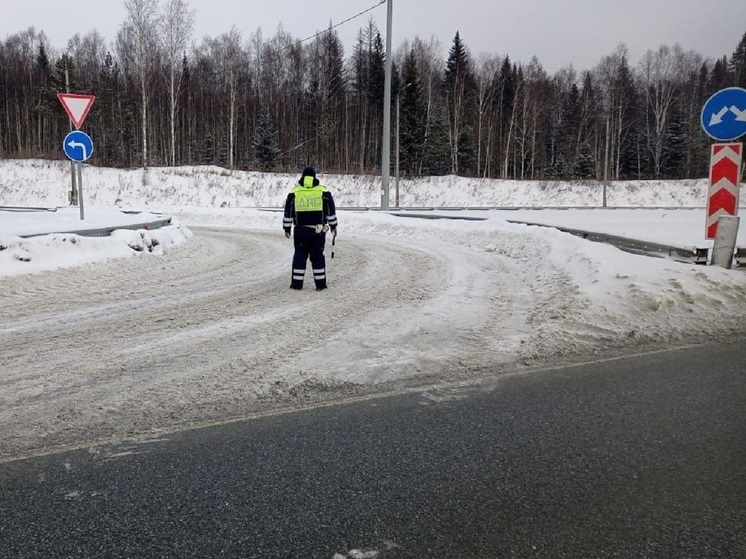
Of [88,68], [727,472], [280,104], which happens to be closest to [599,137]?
[280,104]

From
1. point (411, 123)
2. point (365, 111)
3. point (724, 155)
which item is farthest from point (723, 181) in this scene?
point (365, 111)

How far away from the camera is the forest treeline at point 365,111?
5684 centimetres

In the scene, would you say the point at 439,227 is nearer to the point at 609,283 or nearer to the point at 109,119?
the point at 609,283

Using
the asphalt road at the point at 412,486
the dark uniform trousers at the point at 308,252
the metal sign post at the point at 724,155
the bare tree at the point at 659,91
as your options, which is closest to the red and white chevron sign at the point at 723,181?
the metal sign post at the point at 724,155

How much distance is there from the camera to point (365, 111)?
196ft

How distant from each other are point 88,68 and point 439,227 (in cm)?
6825

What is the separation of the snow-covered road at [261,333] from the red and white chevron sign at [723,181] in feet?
5.87

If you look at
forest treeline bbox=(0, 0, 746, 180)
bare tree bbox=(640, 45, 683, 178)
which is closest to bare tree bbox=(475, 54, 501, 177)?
forest treeline bbox=(0, 0, 746, 180)

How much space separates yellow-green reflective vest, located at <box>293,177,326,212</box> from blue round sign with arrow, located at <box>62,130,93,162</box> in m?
6.27

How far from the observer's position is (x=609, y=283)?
23.1 ft

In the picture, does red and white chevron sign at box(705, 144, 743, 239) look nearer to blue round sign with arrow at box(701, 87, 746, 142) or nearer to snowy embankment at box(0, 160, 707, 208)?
blue round sign with arrow at box(701, 87, 746, 142)

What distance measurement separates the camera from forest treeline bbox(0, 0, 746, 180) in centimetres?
5684

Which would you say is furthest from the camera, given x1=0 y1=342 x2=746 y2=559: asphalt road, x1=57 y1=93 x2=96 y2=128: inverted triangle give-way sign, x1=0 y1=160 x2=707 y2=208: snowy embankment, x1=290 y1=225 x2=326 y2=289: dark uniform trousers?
x1=0 y1=160 x2=707 y2=208: snowy embankment

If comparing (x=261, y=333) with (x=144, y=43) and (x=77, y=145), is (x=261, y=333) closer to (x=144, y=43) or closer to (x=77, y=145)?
(x=77, y=145)
